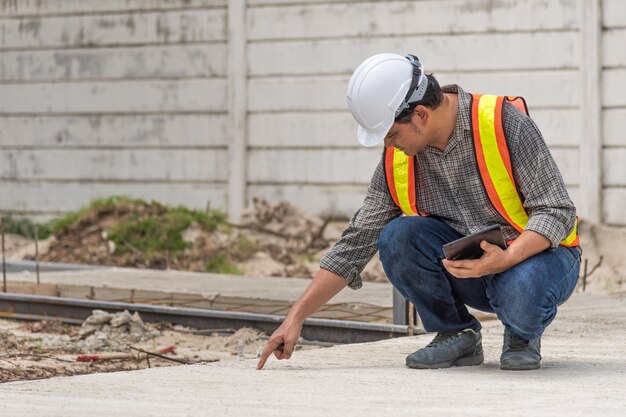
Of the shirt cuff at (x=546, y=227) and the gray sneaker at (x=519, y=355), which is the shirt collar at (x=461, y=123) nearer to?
the shirt cuff at (x=546, y=227)

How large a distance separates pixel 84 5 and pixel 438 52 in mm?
3347

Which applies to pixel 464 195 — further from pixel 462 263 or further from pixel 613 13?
pixel 613 13

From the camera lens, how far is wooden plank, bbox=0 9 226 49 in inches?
418

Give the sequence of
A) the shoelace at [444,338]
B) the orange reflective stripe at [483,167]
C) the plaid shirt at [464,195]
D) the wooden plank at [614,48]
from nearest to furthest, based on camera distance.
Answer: the plaid shirt at [464,195] < the orange reflective stripe at [483,167] < the shoelace at [444,338] < the wooden plank at [614,48]

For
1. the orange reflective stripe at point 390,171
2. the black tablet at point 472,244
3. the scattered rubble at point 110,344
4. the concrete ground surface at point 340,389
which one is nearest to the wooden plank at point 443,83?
the scattered rubble at point 110,344

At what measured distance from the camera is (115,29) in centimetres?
1092

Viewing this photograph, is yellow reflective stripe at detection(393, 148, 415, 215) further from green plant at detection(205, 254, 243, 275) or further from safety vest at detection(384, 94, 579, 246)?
green plant at detection(205, 254, 243, 275)

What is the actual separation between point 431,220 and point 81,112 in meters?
7.51

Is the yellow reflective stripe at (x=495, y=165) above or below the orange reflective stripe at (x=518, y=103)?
below

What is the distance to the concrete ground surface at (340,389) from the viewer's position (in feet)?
10.8

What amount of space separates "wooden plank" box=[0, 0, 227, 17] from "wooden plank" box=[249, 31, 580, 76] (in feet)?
2.35

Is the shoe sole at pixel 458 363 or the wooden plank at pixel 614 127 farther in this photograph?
the wooden plank at pixel 614 127

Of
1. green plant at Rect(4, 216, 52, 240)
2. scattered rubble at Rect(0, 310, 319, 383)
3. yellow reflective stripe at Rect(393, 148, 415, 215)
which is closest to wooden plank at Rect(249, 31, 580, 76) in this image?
green plant at Rect(4, 216, 52, 240)

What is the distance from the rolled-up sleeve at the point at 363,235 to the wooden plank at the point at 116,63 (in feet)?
21.8
